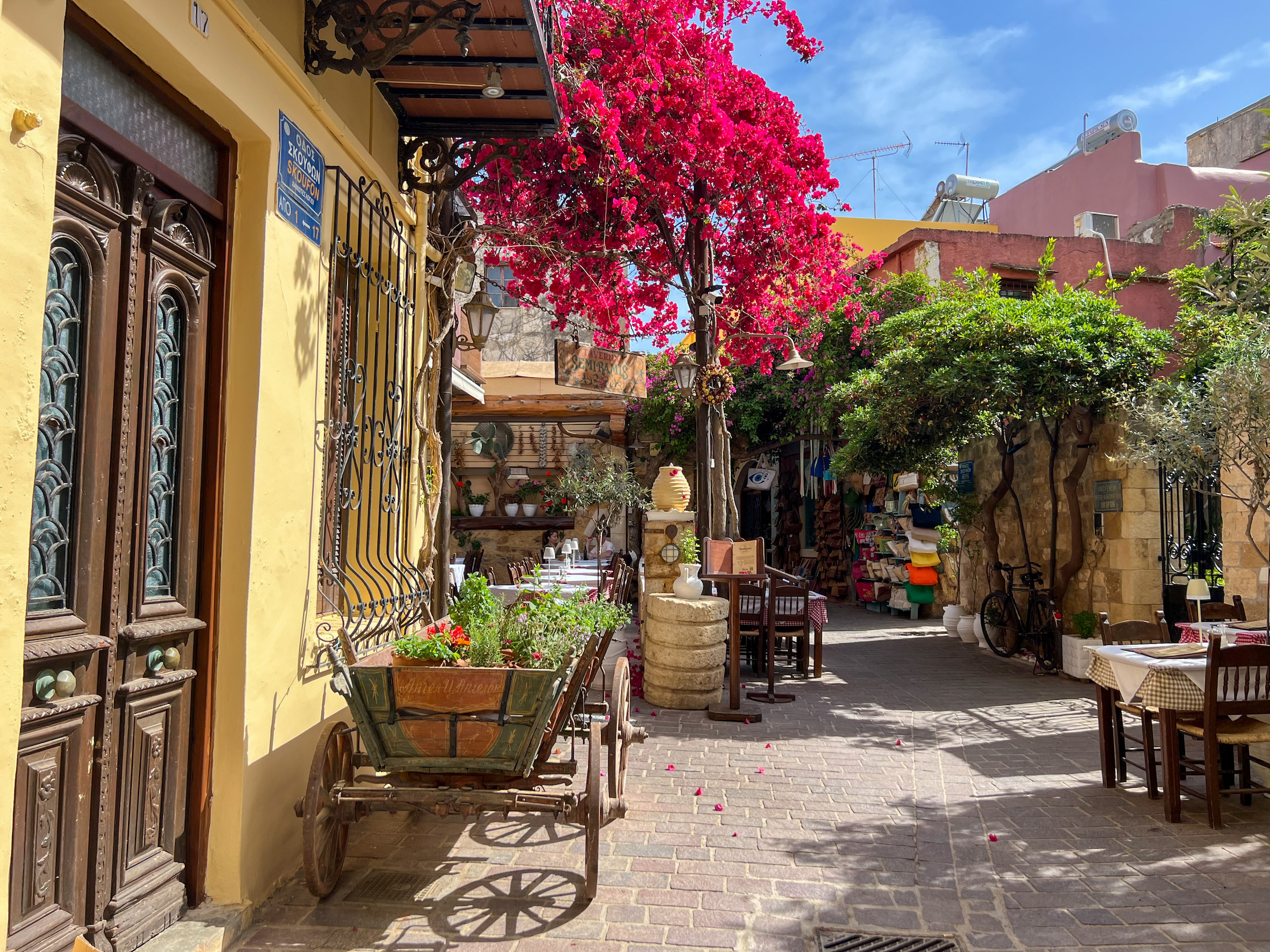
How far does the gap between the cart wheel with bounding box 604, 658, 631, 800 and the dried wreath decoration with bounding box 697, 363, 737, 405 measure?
4665 mm

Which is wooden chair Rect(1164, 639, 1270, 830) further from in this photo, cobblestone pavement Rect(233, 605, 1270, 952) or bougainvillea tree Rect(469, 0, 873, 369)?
bougainvillea tree Rect(469, 0, 873, 369)

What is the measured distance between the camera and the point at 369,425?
4.76m

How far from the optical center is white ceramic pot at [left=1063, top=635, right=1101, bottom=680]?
9.25 m

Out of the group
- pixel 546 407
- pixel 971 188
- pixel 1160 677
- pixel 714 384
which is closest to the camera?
pixel 1160 677

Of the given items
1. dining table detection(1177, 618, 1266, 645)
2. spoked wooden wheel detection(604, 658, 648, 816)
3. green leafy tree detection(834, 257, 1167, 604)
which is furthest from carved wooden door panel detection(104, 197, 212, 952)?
green leafy tree detection(834, 257, 1167, 604)

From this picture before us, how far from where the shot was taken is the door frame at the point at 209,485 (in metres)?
3.20

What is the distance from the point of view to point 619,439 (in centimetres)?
1605

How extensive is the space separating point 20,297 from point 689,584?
5968 millimetres

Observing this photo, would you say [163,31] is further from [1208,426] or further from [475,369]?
[475,369]

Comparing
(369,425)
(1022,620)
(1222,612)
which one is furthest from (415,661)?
(1022,620)

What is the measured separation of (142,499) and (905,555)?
14.2m

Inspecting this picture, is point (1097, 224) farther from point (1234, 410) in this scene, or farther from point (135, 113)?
point (135, 113)

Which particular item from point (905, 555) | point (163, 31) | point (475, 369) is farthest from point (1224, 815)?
point (905, 555)

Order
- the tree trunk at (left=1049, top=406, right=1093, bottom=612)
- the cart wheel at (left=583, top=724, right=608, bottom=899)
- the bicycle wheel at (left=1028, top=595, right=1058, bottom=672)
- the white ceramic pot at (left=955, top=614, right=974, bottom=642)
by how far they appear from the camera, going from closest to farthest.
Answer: the cart wheel at (left=583, top=724, right=608, bottom=899) < the tree trunk at (left=1049, top=406, right=1093, bottom=612) < the bicycle wheel at (left=1028, top=595, right=1058, bottom=672) < the white ceramic pot at (left=955, top=614, right=974, bottom=642)
